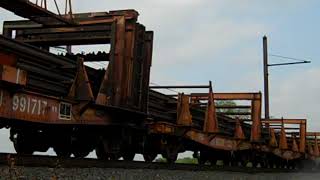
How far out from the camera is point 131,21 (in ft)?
28.8

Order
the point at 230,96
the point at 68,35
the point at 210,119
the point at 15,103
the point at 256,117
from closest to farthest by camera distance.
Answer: the point at 15,103
the point at 68,35
the point at 210,119
the point at 230,96
the point at 256,117

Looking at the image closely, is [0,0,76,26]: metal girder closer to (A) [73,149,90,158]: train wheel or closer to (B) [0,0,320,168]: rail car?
(B) [0,0,320,168]: rail car

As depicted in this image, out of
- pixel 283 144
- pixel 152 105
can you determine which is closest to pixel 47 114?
pixel 152 105

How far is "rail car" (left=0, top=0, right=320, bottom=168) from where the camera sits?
666cm

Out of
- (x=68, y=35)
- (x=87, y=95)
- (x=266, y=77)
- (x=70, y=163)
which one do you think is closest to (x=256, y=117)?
(x=68, y=35)

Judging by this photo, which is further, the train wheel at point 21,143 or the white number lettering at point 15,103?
the train wheel at point 21,143

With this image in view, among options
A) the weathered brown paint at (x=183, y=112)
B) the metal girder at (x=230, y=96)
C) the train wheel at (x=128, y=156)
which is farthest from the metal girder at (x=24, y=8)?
the metal girder at (x=230, y=96)

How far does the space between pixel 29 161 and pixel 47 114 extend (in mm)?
637

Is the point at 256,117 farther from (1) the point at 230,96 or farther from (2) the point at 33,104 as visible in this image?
(2) the point at 33,104

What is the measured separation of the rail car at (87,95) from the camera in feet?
21.9

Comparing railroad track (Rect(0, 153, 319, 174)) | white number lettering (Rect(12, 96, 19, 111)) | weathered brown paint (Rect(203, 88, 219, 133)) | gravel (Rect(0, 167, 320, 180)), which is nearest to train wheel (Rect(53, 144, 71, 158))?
railroad track (Rect(0, 153, 319, 174))

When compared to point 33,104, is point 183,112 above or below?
above

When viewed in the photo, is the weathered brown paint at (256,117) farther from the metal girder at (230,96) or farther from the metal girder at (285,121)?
the metal girder at (285,121)

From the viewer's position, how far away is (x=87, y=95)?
24.6ft
